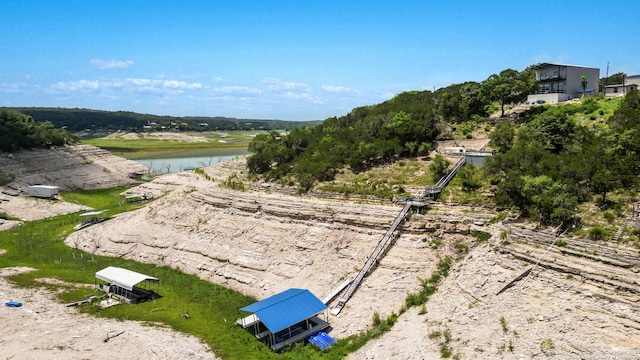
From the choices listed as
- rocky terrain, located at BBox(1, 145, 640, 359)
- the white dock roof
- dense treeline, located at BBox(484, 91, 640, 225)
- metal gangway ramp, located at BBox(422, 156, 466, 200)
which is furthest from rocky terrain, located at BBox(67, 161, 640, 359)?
the white dock roof

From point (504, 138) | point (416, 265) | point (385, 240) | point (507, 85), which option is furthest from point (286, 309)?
point (507, 85)

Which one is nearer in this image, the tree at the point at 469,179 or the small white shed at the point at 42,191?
the tree at the point at 469,179

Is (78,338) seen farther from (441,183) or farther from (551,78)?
(551,78)

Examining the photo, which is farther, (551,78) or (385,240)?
(551,78)


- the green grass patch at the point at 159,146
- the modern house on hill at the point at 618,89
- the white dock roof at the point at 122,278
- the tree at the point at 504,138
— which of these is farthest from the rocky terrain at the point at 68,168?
the modern house on hill at the point at 618,89

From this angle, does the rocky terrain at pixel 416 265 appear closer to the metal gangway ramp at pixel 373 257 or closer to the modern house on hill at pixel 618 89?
the metal gangway ramp at pixel 373 257
